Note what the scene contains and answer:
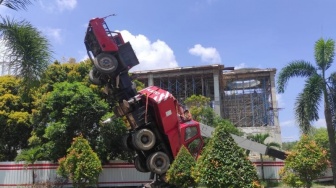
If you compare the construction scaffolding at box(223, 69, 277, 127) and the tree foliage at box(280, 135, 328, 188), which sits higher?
the construction scaffolding at box(223, 69, 277, 127)

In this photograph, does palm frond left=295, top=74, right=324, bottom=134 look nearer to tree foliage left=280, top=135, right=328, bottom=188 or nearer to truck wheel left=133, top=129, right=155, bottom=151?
tree foliage left=280, top=135, right=328, bottom=188

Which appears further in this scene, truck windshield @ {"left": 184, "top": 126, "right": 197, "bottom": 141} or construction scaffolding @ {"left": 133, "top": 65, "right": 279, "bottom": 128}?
construction scaffolding @ {"left": 133, "top": 65, "right": 279, "bottom": 128}

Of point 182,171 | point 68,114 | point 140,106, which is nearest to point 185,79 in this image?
point 68,114

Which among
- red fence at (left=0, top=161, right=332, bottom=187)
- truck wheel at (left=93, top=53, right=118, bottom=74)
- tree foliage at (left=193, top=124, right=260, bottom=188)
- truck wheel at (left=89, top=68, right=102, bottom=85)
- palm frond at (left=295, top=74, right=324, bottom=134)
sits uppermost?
truck wheel at (left=93, top=53, right=118, bottom=74)

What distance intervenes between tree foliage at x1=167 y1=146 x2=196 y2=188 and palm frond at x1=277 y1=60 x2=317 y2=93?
17.5 ft

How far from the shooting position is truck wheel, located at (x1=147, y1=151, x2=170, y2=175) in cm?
1614

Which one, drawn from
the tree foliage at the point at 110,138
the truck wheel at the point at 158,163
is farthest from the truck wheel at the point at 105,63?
the tree foliage at the point at 110,138

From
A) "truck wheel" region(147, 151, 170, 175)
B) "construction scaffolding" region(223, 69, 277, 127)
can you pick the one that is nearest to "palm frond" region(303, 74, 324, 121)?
"truck wheel" region(147, 151, 170, 175)

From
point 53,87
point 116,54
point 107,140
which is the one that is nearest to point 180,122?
point 116,54

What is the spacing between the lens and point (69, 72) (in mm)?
24078

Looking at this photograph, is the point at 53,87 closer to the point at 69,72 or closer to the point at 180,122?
the point at 69,72

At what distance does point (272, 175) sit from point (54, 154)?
1394 cm

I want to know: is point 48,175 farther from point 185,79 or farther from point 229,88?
point 229,88

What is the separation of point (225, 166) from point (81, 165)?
1043 cm
